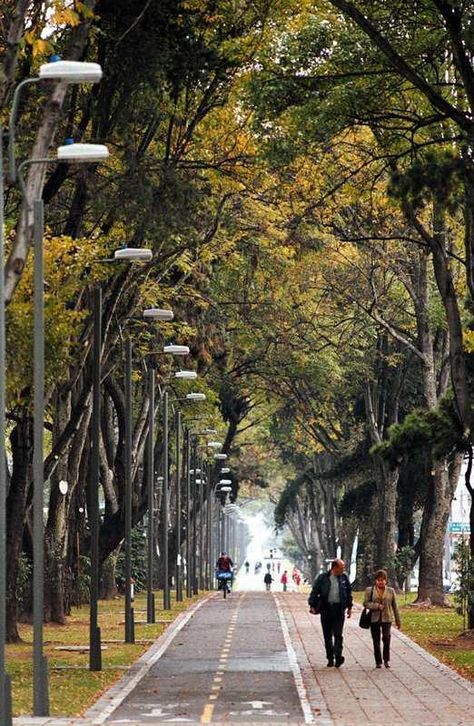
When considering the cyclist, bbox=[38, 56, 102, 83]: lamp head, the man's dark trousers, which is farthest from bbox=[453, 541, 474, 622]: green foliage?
the cyclist

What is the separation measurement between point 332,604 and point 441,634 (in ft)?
32.7

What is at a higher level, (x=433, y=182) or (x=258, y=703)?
(x=433, y=182)

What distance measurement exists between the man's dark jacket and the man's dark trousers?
13 centimetres

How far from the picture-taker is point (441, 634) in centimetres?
3756

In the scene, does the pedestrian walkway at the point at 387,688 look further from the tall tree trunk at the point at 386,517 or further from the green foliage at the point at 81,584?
the tall tree trunk at the point at 386,517

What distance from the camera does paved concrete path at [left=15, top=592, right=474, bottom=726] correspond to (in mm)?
20422

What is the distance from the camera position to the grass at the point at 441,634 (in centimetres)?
3035

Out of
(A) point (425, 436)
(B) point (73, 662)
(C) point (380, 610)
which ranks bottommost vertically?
(B) point (73, 662)

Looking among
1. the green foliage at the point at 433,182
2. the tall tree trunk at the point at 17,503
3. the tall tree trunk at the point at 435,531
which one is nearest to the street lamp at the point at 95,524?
the tall tree trunk at the point at 17,503

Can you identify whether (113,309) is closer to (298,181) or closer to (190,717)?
(298,181)

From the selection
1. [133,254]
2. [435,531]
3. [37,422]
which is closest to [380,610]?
[133,254]

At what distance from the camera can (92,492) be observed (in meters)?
27.8

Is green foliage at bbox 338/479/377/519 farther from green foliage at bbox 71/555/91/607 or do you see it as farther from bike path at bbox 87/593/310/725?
bike path at bbox 87/593/310/725

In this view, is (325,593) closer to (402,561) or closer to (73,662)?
(73,662)
